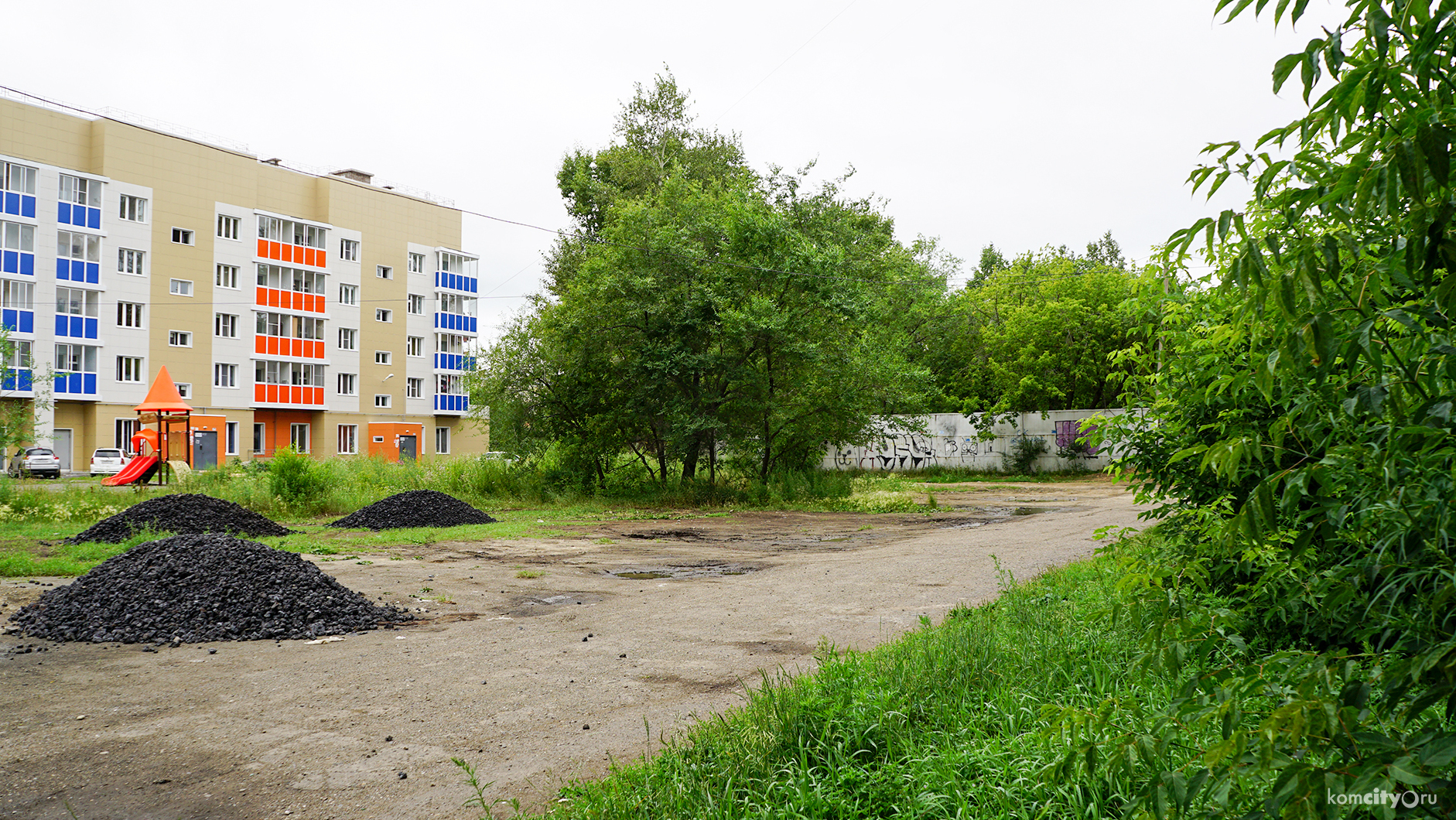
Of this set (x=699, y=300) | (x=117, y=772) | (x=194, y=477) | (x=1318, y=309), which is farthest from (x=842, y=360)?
(x=1318, y=309)

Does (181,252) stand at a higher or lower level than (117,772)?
higher

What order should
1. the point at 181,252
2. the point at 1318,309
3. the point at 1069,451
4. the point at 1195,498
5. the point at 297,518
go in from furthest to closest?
1. the point at 181,252
2. the point at 1069,451
3. the point at 297,518
4. the point at 1195,498
5. the point at 1318,309

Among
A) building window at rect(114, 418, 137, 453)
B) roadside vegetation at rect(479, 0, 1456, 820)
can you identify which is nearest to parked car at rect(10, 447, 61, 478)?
building window at rect(114, 418, 137, 453)

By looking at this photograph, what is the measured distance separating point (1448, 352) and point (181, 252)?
54355mm

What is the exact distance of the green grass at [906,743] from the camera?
3.24 m

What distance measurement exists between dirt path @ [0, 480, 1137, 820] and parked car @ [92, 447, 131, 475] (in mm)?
33852

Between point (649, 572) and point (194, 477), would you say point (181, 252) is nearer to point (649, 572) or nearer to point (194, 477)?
point (194, 477)

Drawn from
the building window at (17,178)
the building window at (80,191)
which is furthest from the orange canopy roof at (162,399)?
the building window at (80,191)

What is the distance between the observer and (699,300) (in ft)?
71.2

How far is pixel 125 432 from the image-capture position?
145 ft

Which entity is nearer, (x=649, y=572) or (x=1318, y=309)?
(x=1318, y=309)

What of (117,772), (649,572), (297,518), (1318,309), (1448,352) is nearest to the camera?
(1448,352)

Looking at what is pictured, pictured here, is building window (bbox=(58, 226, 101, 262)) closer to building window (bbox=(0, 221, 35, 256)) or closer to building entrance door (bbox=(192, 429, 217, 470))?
building window (bbox=(0, 221, 35, 256))

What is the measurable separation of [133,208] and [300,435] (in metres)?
15.0
